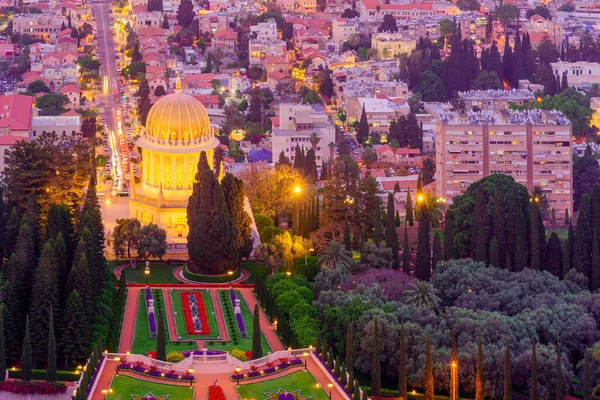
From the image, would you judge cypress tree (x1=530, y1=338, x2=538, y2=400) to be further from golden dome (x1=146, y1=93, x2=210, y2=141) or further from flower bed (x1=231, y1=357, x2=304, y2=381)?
golden dome (x1=146, y1=93, x2=210, y2=141)

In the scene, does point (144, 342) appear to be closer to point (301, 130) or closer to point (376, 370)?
point (376, 370)

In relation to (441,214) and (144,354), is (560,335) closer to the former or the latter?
(144,354)

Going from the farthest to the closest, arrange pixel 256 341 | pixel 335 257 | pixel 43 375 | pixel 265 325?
pixel 335 257, pixel 265 325, pixel 256 341, pixel 43 375

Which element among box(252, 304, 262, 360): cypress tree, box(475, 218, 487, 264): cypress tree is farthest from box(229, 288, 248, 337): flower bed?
box(475, 218, 487, 264): cypress tree

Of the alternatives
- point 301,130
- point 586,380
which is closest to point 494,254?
point 586,380

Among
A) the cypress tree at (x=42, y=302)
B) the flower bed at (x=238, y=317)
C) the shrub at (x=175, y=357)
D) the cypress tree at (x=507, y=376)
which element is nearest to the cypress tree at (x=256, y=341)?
the shrub at (x=175, y=357)

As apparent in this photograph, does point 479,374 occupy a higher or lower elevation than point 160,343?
lower

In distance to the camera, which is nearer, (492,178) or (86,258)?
(86,258)

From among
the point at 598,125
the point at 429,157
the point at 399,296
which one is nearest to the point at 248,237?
the point at 399,296
